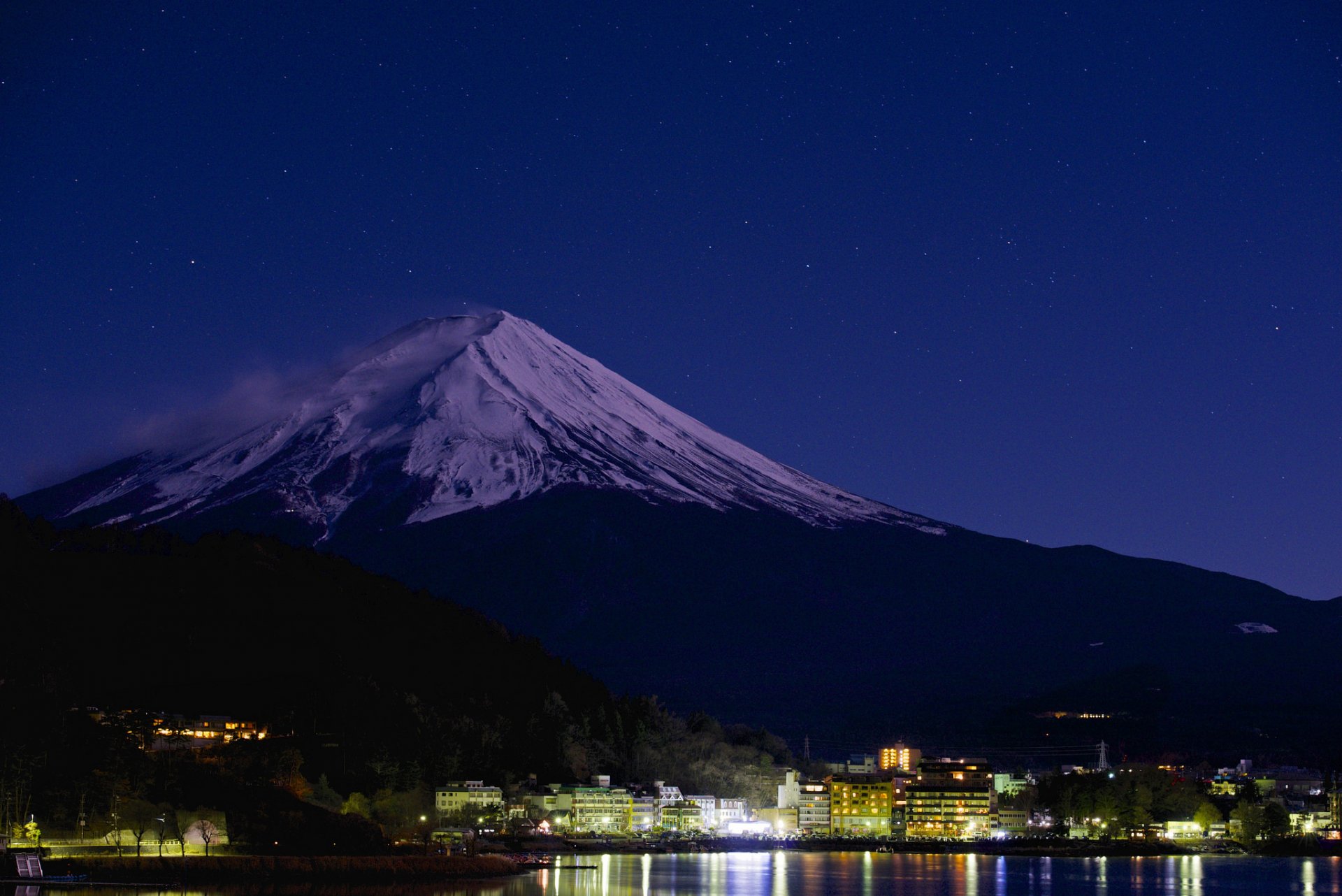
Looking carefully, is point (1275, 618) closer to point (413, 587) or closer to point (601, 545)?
point (601, 545)

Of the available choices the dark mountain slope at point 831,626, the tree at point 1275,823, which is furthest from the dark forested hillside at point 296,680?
the dark mountain slope at point 831,626

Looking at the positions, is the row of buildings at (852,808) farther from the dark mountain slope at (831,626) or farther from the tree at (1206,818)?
the dark mountain slope at (831,626)

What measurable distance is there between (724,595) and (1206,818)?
95.1 metres

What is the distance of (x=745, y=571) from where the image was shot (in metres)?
187

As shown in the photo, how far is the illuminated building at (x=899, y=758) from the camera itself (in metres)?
122

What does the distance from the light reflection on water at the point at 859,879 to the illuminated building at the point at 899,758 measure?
4055cm

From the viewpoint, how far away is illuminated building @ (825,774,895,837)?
303ft

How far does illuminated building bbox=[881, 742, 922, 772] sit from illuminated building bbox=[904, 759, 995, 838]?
24.1 meters

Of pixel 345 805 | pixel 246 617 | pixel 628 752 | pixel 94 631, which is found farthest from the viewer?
pixel 628 752

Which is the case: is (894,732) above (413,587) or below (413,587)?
below

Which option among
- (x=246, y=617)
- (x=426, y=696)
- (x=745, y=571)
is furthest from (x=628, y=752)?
(x=745, y=571)

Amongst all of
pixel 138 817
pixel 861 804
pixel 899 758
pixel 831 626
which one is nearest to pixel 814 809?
pixel 861 804

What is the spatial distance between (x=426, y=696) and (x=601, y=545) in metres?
106

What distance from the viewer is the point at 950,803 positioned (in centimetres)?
9250
